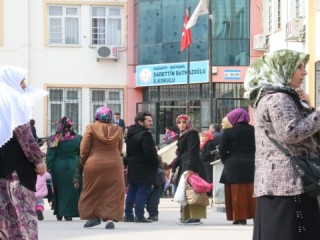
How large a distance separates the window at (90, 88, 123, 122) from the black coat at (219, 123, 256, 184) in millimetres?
23651

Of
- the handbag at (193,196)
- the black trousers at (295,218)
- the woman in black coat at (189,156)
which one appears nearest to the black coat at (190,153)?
the woman in black coat at (189,156)

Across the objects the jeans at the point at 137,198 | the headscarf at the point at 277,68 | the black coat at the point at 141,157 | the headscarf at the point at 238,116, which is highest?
the headscarf at the point at 277,68

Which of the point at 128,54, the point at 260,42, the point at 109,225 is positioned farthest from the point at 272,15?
the point at 109,225

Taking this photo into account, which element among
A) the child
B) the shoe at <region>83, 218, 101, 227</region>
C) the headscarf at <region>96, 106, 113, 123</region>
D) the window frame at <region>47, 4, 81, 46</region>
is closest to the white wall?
the window frame at <region>47, 4, 81, 46</region>

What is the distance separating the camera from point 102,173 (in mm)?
14242

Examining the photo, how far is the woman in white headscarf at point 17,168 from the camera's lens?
26.4ft

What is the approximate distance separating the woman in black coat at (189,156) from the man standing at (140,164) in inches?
24.7

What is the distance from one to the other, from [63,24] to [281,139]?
106 ft

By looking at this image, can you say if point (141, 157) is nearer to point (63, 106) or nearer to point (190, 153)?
point (190, 153)

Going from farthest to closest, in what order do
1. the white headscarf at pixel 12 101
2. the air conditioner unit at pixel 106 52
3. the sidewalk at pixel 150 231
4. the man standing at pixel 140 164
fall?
the air conditioner unit at pixel 106 52, the man standing at pixel 140 164, the sidewalk at pixel 150 231, the white headscarf at pixel 12 101

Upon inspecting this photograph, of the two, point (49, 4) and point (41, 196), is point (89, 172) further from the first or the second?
point (49, 4)

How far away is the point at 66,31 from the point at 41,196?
903 inches

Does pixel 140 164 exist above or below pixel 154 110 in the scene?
below

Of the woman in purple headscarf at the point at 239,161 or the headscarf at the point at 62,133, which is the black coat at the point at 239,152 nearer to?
the woman in purple headscarf at the point at 239,161
